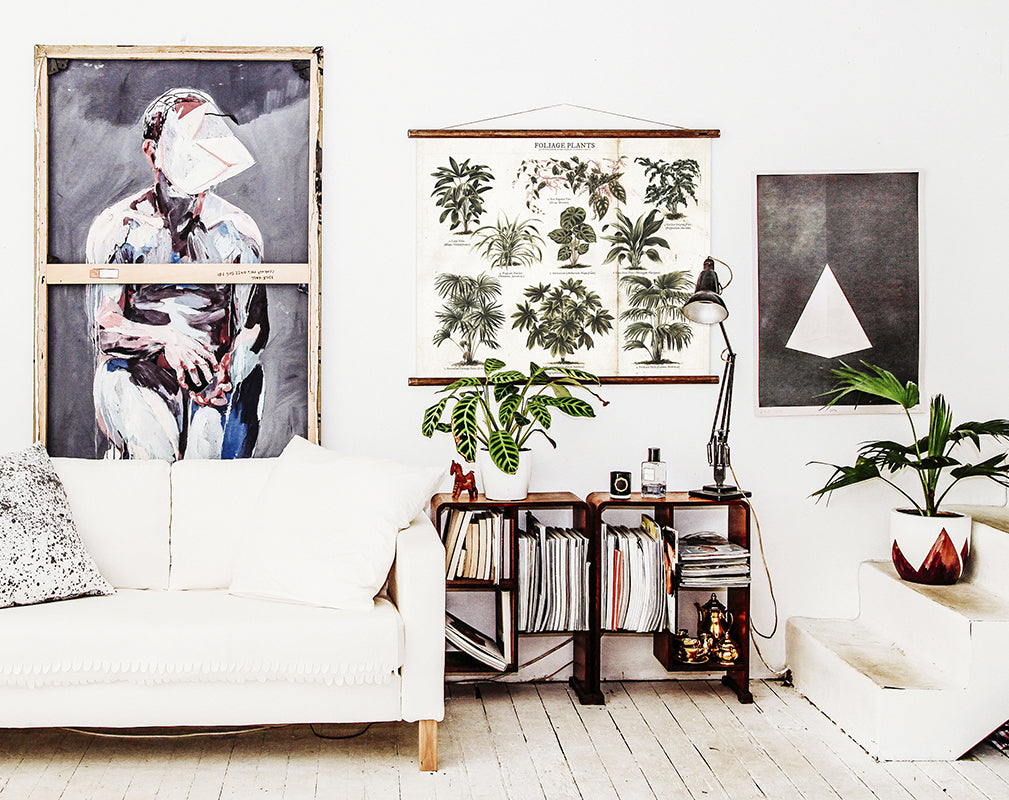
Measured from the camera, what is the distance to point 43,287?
10.9 ft

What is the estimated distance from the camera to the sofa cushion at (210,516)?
2.98 m

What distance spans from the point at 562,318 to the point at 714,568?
1.04 meters

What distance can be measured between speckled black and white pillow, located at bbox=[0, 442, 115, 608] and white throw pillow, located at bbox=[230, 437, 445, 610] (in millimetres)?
442

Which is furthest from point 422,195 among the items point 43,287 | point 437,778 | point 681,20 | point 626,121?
point 437,778

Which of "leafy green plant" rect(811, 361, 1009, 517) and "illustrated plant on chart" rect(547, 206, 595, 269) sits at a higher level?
"illustrated plant on chart" rect(547, 206, 595, 269)

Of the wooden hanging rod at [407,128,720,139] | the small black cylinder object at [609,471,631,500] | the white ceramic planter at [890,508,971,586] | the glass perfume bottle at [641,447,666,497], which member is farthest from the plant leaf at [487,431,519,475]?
the white ceramic planter at [890,508,971,586]

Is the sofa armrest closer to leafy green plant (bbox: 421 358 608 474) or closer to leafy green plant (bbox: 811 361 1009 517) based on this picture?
leafy green plant (bbox: 421 358 608 474)

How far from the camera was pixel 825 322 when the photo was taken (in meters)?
3.53

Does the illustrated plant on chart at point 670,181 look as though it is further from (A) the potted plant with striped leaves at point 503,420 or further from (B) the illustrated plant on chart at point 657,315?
(A) the potted plant with striped leaves at point 503,420

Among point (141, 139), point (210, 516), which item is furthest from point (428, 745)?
point (141, 139)

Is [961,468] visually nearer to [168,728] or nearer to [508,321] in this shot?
[508,321]

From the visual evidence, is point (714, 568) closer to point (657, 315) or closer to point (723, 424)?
point (723, 424)

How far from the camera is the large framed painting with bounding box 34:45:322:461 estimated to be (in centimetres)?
335

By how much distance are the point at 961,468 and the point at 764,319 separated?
0.85m
